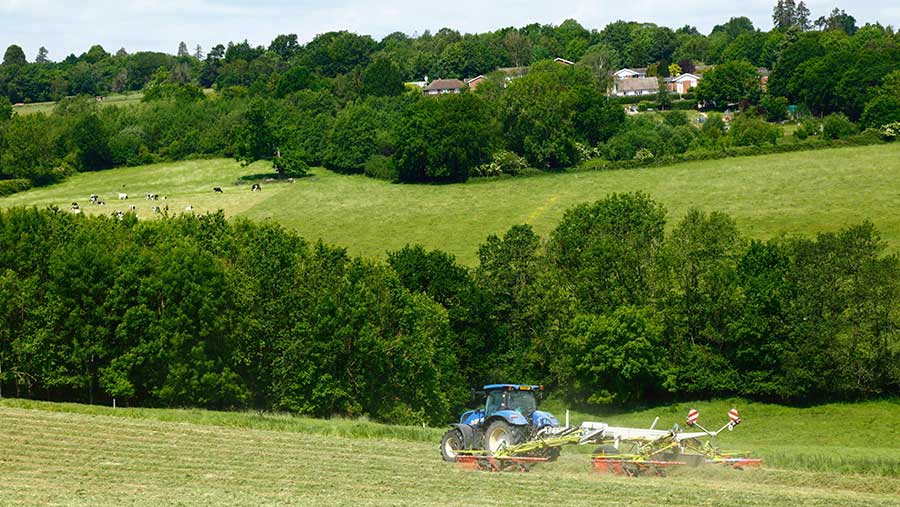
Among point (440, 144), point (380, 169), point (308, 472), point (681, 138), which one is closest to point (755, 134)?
point (681, 138)

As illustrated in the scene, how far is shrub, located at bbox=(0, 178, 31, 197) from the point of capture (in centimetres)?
12950

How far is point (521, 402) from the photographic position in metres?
36.8

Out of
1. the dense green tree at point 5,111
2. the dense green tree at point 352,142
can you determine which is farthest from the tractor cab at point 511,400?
the dense green tree at point 5,111

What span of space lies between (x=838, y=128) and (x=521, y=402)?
101515 millimetres

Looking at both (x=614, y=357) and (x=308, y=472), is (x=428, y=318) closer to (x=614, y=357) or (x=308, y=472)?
(x=614, y=357)

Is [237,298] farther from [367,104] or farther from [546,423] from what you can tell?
[367,104]

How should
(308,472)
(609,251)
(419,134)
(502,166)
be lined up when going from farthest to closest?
(502,166), (419,134), (609,251), (308,472)

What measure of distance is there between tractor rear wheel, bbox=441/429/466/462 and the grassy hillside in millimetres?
51880

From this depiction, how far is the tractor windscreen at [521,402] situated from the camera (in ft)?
120

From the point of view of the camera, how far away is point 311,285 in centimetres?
6159

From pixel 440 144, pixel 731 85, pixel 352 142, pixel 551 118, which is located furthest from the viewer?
pixel 731 85

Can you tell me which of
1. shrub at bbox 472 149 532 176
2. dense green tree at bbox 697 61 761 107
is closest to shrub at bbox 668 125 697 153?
shrub at bbox 472 149 532 176

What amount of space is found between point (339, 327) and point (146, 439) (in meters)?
17.7

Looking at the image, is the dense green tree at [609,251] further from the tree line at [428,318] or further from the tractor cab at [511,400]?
the tractor cab at [511,400]
